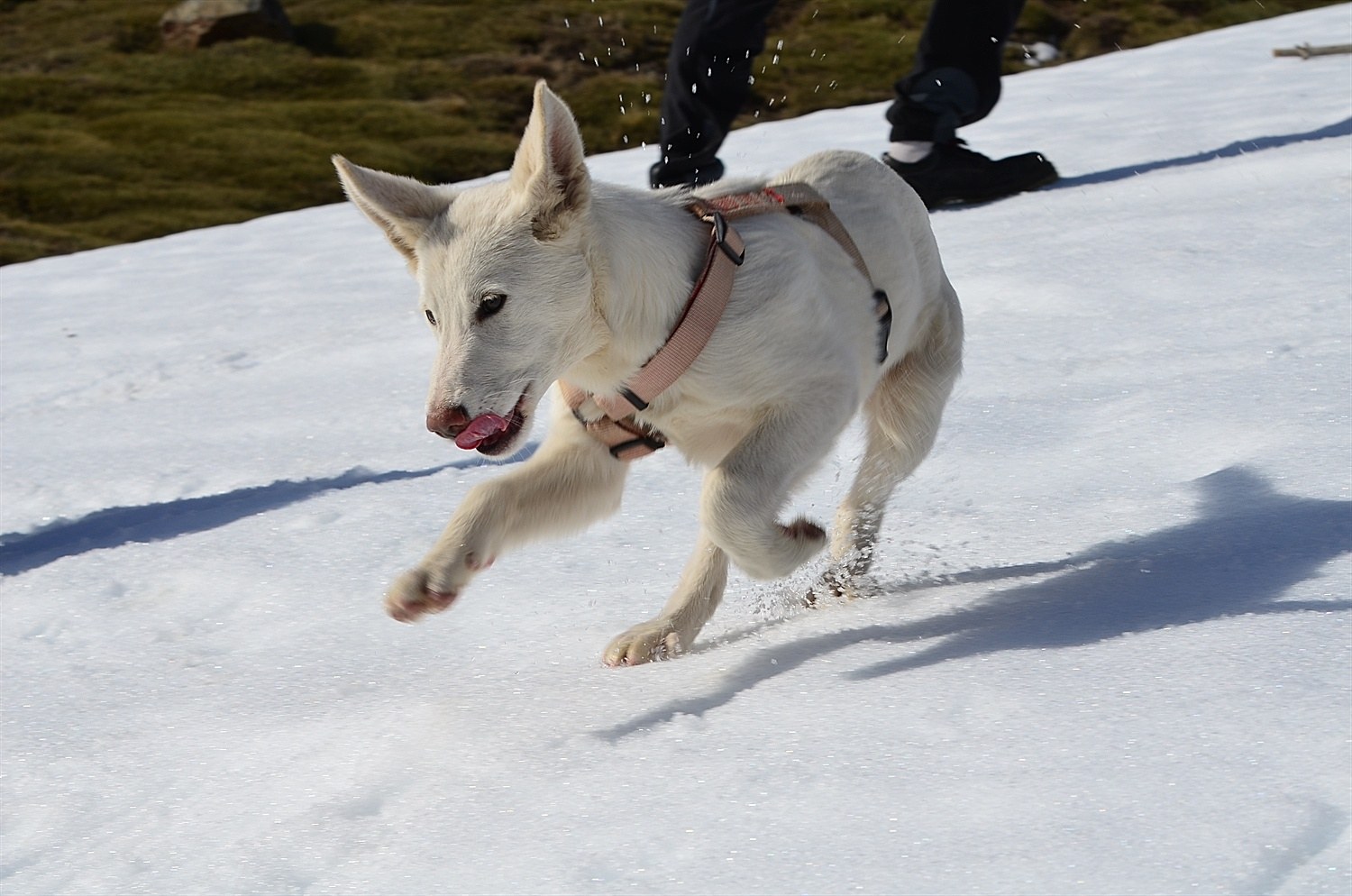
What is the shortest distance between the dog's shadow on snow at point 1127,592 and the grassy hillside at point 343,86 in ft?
64.7

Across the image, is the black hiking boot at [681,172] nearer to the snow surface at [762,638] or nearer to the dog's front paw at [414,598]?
the snow surface at [762,638]

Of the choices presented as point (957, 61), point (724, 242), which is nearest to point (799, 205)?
point (724, 242)

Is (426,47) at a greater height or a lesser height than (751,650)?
lesser

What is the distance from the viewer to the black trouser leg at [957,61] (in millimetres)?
6840

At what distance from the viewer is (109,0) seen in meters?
36.7

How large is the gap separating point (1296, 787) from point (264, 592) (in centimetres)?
281

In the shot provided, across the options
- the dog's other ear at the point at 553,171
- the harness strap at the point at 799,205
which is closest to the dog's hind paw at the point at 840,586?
the harness strap at the point at 799,205

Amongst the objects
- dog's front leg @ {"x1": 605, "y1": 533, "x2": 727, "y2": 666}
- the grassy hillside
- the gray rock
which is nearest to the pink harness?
dog's front leg @ {"x1": 605, "y1": 533, "x2": 727, "y2": 666}

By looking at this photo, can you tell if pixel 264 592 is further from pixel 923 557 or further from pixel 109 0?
pixel 109 0

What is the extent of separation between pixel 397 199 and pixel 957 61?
4.51 meters

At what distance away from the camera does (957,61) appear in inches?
271

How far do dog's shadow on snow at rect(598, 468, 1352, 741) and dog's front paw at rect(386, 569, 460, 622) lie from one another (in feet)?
1.68

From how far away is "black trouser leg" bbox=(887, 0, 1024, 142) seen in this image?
6.84 meters

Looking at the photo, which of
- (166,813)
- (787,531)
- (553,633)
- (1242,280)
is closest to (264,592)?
(553,633)
